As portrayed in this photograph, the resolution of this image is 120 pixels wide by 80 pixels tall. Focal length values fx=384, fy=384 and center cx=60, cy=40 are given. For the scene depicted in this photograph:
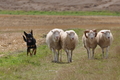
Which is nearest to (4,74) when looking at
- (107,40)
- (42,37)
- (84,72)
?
(84,72)

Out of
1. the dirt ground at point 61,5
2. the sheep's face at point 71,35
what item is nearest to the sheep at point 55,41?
the sheep's face at point 71,35

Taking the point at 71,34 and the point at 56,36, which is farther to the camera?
the point at 56,36

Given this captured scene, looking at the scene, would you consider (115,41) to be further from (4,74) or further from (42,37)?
(4,74)

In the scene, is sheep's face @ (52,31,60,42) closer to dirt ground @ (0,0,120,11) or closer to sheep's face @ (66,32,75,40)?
sheep's face @ (66,32,75,40)

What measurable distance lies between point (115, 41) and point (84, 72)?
1295 cm

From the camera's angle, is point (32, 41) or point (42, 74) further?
point (32, 41)

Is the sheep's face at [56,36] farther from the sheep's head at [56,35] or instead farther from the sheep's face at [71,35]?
the sheep's face at [71,35]

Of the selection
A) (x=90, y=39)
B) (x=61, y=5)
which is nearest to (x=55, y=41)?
(x=90, y=39)

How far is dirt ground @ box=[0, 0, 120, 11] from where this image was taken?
8594cm

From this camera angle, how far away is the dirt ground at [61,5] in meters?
85.9

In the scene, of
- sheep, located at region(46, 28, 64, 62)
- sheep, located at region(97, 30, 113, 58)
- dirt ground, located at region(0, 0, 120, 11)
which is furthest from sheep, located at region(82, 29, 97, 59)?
dirt ground, located at region(0, 0, 120, 11)

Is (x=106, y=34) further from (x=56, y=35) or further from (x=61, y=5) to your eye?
(x=61, y=5)

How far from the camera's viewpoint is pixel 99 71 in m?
14.7

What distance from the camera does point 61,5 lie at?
297 ft
